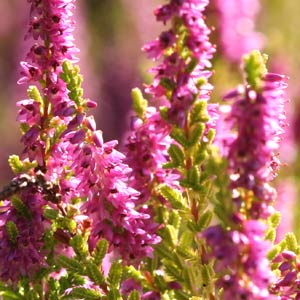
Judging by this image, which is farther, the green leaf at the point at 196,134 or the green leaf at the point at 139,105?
the green leaf at the point at 139,105

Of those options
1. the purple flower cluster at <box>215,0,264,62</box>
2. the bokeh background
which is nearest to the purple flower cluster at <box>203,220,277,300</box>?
the bokeh background

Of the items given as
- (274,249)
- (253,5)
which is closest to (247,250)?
(274,249)

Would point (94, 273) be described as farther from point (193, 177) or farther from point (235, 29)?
point (235, 29)

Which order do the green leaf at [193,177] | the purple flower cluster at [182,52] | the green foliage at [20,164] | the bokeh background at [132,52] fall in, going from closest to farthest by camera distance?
1. the purple flower cluster at [182,52]
2. the green leaf at [193,177]
3. the green foliage at [20,164]
4. the bokeh background at [132,52]

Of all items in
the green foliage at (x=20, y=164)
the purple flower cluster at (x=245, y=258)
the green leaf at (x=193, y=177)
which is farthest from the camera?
the green foliage at (x=20, y=164)

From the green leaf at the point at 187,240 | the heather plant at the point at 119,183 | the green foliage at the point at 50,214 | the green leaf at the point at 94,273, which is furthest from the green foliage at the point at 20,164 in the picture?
the green leaf at the point at 187,240

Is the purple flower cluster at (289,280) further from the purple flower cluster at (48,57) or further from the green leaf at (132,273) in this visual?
the purple flower cluster at (48,57)

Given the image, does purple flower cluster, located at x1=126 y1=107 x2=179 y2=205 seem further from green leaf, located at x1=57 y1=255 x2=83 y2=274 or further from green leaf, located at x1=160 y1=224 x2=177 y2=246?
green leaf, located at x1=57 y1=255 x2=83 y2=274
